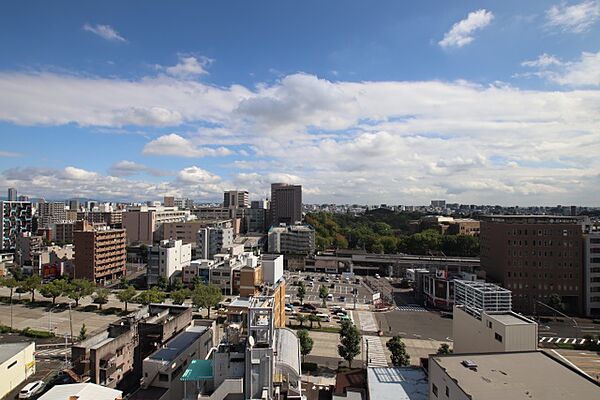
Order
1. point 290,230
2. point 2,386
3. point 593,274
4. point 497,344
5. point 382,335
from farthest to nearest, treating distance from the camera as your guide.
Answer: point 290,230
point 593,274
point 382,335
point 2,386
point 497,344

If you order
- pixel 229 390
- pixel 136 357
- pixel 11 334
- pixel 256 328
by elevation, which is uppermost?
pixel 256 328

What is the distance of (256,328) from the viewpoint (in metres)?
10.0

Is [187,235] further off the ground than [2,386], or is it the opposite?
[187,235]

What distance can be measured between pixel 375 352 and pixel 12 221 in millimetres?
56775

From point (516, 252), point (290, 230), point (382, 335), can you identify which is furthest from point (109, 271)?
point (516, 252)

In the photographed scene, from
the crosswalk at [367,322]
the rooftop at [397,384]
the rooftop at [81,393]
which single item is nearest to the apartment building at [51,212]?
the crosswalk at [367,322]

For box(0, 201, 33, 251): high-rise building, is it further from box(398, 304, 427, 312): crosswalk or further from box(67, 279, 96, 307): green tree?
box(398, 304, 427, 312): crosswalk

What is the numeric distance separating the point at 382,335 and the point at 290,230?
29118mm

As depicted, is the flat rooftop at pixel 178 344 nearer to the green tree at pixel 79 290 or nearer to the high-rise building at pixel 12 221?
the green tree at pixel 79 290

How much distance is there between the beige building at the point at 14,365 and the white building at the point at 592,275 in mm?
33929

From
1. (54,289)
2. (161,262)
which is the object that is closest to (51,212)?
(161,262)

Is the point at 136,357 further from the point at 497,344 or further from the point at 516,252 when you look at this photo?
the point at 516,252

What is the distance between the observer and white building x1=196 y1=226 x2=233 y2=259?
41594mm

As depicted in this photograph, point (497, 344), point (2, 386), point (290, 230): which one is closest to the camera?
Result: point (497, 344)
